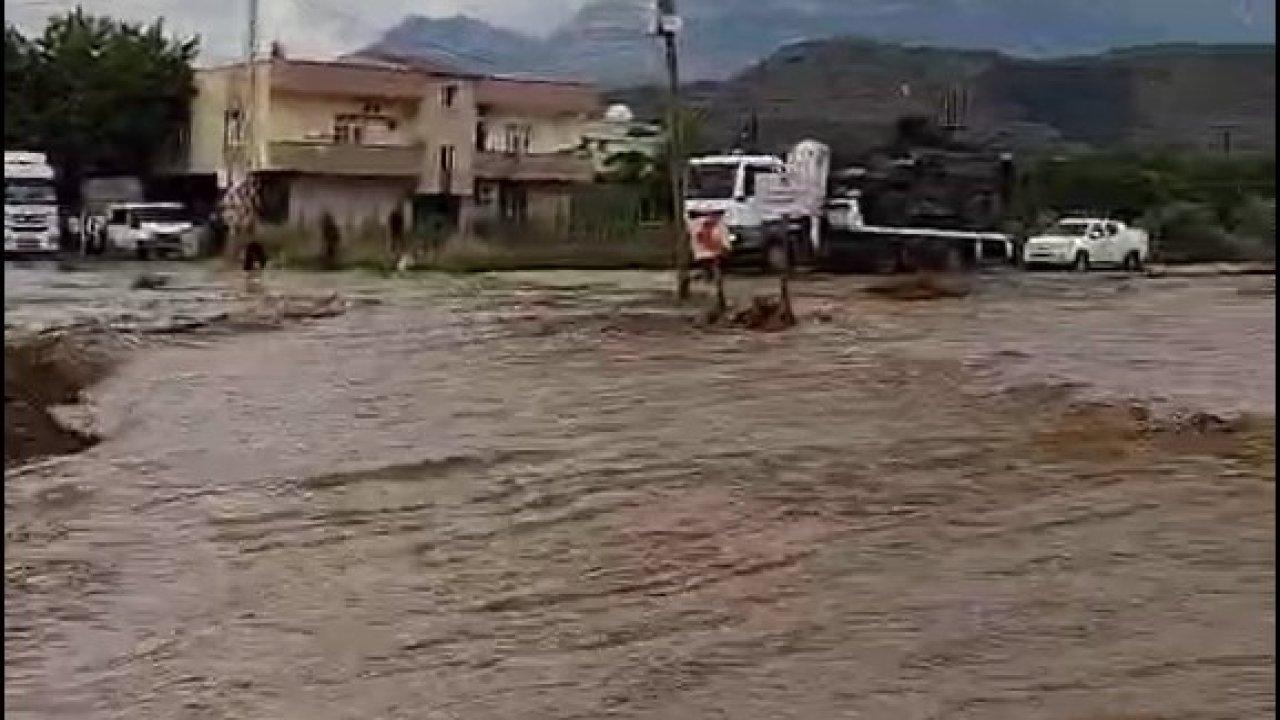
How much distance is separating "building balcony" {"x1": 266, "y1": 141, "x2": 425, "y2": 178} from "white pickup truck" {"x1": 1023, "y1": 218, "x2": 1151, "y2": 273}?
4191mm

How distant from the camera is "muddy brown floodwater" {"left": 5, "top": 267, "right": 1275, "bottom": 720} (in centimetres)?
297

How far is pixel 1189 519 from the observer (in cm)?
381

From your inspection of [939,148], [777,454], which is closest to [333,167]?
[939,148]

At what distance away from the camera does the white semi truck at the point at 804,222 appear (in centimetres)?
1301

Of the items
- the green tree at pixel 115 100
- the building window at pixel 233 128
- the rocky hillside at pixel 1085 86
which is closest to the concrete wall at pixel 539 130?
the building window at pixel 233 128

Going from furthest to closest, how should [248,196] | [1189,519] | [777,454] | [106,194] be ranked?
[248,196] < [106,194] < [777,454] < [1189,519]

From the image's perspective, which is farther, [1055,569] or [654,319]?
[654,319]

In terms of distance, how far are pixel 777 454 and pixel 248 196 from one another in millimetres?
6110

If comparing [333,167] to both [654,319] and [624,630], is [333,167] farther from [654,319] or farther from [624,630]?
[624,630]

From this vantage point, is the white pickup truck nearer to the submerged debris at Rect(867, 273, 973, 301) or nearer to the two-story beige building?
the submerged debris at Rect(867, 273, 973, 301)

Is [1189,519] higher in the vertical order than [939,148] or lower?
lower

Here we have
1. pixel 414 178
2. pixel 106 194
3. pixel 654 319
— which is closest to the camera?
pixel 106 194

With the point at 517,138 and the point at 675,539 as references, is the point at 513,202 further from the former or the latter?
the point at 675,539

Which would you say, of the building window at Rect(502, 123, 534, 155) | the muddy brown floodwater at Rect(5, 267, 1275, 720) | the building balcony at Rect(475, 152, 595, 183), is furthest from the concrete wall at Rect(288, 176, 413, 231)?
the muddy brown floodwater at Rect(5, 267, 1275, 720)
